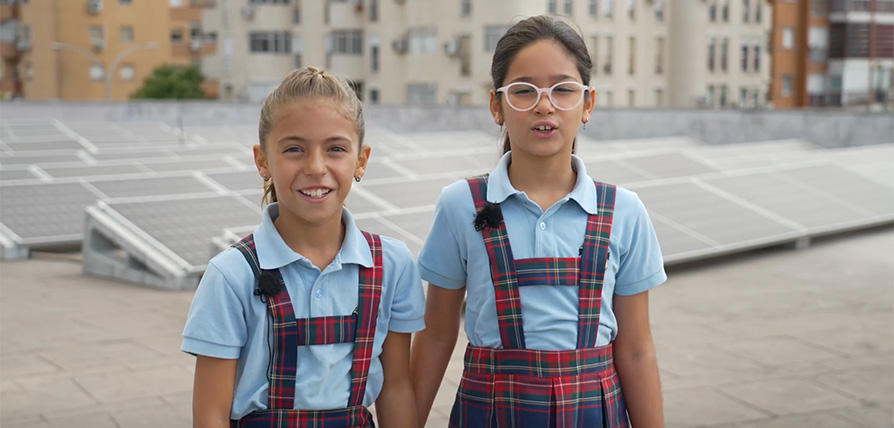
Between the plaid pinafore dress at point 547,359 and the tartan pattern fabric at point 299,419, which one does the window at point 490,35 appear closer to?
the plaid pinafore dress at point 547,359

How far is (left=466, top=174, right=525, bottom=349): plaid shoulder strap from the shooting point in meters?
2.78

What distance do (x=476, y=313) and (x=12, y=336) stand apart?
5.71 metres

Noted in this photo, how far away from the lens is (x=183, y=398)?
19.7 feet

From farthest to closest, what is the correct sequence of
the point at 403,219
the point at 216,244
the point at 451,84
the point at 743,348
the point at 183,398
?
1. the point at 451,84
2. the point at 403,219
3. the point at 216,244
4. the point at 743,348
5. the point at 183,398

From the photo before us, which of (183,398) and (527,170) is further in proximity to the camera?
(183,398)

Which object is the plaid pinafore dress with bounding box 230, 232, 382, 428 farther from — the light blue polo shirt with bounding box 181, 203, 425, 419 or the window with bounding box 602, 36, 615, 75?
the window with bounding box 602, 36, 615, 75

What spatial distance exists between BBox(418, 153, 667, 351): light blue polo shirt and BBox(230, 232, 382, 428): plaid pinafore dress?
0.96 ft

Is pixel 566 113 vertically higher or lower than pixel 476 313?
higher

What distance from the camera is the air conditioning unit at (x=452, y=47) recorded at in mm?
43469

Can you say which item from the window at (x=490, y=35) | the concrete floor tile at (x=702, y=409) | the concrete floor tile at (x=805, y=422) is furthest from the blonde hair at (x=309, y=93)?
the window at (x=490, y=35)

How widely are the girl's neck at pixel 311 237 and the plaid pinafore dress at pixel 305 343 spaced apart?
93mm

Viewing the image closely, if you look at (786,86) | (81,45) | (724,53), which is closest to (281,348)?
(724,53)

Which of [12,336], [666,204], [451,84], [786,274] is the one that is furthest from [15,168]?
[451,84]

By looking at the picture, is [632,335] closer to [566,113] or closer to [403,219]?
[566,113]
